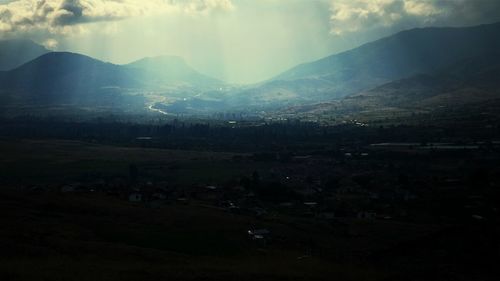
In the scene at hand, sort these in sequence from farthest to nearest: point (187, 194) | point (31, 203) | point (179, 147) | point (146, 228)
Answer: point (179, 147) → point (187, 194) → point (31, 203) → point (146, 228)

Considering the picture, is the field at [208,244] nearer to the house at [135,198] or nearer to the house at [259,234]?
the house at [259,234]

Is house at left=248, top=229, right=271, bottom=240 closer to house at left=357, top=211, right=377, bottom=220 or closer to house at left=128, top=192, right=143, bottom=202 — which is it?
house at left=357, top=211, right=377, bottom=220

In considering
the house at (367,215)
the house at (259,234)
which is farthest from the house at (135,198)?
the house at (367,215)

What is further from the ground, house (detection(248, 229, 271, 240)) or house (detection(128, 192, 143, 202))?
house (detection(128, 192, 143, 202))

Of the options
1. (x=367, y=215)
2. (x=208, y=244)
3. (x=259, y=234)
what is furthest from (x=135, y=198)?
(x=367, y=215)

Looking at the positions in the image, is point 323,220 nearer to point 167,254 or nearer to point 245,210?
point 245,210

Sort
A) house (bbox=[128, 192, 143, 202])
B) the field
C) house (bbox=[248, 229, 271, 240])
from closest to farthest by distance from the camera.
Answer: the field < house (bbox=[248, 229, 271, 240]) < house (bbox=[128, 192, 143, 202])

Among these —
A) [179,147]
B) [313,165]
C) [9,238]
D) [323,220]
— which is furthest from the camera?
[179,147]

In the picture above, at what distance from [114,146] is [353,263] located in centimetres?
9900

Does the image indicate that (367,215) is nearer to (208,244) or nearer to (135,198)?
(208,244)

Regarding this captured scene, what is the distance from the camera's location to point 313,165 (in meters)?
97.0

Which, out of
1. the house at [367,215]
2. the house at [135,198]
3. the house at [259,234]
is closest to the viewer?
the house at [259,234]

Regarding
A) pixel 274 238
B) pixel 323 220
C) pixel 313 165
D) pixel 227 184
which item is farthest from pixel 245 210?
pixel 313 165

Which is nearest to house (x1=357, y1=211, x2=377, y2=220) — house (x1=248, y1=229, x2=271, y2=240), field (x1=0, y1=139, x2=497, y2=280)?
field (x1=0, y1=139, x2=497, y2=280)
